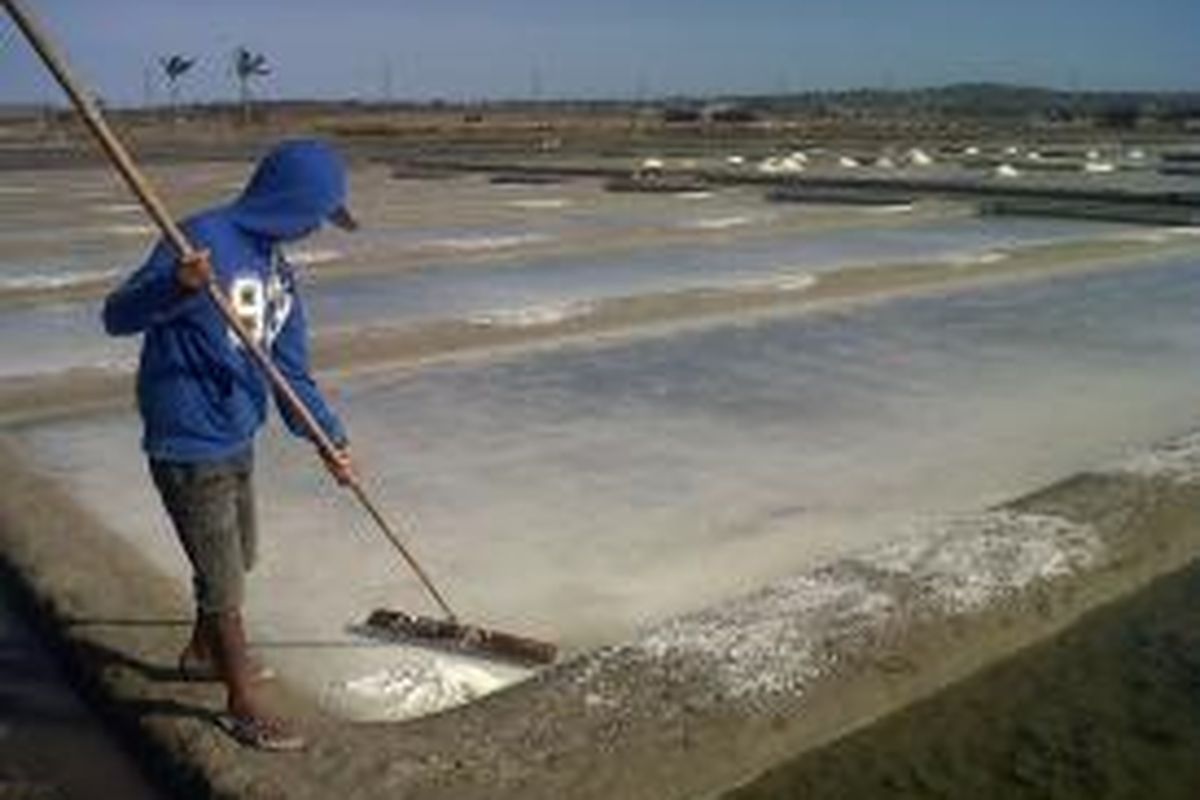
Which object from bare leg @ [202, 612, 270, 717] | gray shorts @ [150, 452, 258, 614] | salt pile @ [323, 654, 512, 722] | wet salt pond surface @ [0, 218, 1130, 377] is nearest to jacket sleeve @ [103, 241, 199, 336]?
gray shorts @ [150, 452, 258, 614]

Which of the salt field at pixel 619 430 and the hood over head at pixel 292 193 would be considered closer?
the hood over head at pixel 292 193

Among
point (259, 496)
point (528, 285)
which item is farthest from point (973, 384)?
point (528, 285)

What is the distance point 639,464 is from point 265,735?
3572mm

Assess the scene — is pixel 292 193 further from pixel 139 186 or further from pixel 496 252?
pixel 496 252

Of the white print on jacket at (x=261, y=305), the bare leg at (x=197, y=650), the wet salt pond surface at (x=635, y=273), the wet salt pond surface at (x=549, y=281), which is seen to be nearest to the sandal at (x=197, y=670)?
the bare leg at (x=197, y=650)

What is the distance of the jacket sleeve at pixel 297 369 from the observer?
14.9 feet

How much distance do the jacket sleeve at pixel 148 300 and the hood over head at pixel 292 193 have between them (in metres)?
0.26

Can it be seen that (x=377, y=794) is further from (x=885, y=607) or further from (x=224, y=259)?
(x=885, y=607)

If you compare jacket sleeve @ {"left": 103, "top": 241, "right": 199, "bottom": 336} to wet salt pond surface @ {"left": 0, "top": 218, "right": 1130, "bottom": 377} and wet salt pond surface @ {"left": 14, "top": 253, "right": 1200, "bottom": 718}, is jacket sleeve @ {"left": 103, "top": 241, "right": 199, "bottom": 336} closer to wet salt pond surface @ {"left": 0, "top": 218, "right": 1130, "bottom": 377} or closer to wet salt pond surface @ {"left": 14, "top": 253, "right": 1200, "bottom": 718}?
wet salt pond surface @ {"left": 14, "top": 253, "right": 1200, "bottom": 718}

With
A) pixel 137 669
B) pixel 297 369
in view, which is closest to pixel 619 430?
pixel 137 669

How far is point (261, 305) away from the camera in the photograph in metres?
4.34

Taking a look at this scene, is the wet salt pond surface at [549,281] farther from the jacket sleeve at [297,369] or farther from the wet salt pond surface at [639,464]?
the jacket sleeve at [297,369]

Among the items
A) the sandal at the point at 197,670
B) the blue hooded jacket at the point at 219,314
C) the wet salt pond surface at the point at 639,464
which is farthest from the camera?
the wet salt pond surface at the point at 639,464

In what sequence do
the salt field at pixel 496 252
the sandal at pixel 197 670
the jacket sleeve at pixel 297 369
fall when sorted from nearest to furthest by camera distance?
1. the jacket sleeve at pixel 297 369
2. the sandal at pixel 197 670
3. the salt field at pixel 496 252
